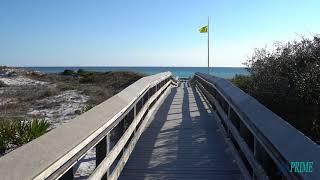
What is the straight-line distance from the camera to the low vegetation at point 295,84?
9727 millimetres

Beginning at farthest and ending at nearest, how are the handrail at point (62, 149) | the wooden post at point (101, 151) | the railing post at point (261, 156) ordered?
the wooden post at point (101, 151) → the railing post at point (261, 156) → the handrail at point (62, 149)

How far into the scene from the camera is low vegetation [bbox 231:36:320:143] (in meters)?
9.73

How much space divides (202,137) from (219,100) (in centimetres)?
249

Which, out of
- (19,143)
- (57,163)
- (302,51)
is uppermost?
(302,51)

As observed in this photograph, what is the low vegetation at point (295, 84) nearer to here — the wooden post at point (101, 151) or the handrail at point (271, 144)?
the handrail at point (271, 144)

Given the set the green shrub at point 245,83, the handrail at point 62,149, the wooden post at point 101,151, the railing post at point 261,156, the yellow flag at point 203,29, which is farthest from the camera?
the yellow flag at point 203,29

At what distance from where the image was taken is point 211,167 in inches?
280

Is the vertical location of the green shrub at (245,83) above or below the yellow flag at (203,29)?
below

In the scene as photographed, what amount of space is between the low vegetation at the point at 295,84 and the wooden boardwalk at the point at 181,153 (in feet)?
5.29

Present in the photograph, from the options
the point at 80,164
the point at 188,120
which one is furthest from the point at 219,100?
the point at 80,164

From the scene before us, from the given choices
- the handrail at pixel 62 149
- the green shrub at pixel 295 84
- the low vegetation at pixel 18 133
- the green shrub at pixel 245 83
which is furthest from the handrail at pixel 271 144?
the green shrub at pixel 245 83

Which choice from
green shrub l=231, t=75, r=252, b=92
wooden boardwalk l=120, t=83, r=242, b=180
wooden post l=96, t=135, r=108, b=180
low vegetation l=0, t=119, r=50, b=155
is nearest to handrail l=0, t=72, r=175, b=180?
wooden post l=96, t=135, r=108, b=180

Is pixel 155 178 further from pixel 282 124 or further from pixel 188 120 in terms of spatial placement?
pixel 188 120

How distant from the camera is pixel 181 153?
801 centimetres
